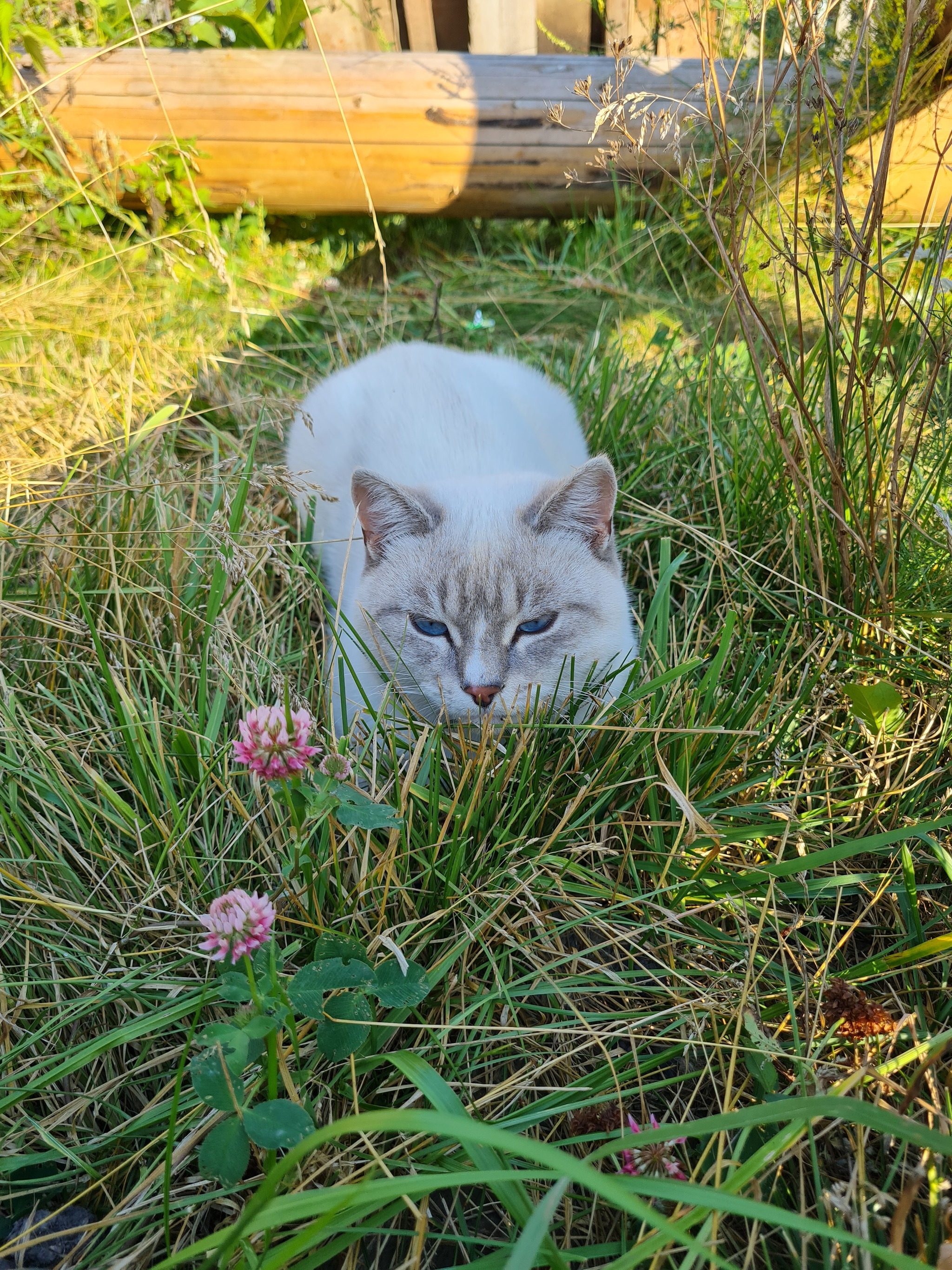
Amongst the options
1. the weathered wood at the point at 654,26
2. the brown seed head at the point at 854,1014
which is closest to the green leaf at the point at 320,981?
the brown seed head at the point at 854,1014

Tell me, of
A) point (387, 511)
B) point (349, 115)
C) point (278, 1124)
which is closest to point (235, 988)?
point (278, 1124)

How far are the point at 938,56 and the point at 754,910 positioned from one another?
1.78 meters

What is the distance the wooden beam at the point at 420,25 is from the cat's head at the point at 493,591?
15.3ft

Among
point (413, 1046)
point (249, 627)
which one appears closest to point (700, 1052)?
point (413, 1046)

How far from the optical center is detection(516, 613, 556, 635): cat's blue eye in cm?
193

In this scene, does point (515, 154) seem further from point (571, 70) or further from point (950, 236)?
point (950, 236)

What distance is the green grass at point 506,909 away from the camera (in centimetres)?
121

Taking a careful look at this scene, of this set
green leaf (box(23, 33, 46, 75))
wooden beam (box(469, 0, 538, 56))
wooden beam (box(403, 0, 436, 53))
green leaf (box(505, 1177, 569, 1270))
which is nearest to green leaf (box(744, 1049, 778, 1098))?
green leaf (box(505, 1177, 569, 1270))

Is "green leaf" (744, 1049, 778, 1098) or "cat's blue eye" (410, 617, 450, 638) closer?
"green leaf" (744, 1049, 778, 1098)

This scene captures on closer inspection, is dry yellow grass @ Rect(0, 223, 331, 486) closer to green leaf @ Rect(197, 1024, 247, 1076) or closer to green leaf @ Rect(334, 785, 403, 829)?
green leaf @ Rect(334, 785, 403, 829)

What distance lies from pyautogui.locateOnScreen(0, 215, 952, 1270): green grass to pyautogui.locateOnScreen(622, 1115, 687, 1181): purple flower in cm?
6

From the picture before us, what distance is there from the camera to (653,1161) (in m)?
1.17

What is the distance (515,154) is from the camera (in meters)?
4.38

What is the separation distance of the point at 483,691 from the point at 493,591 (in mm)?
244
